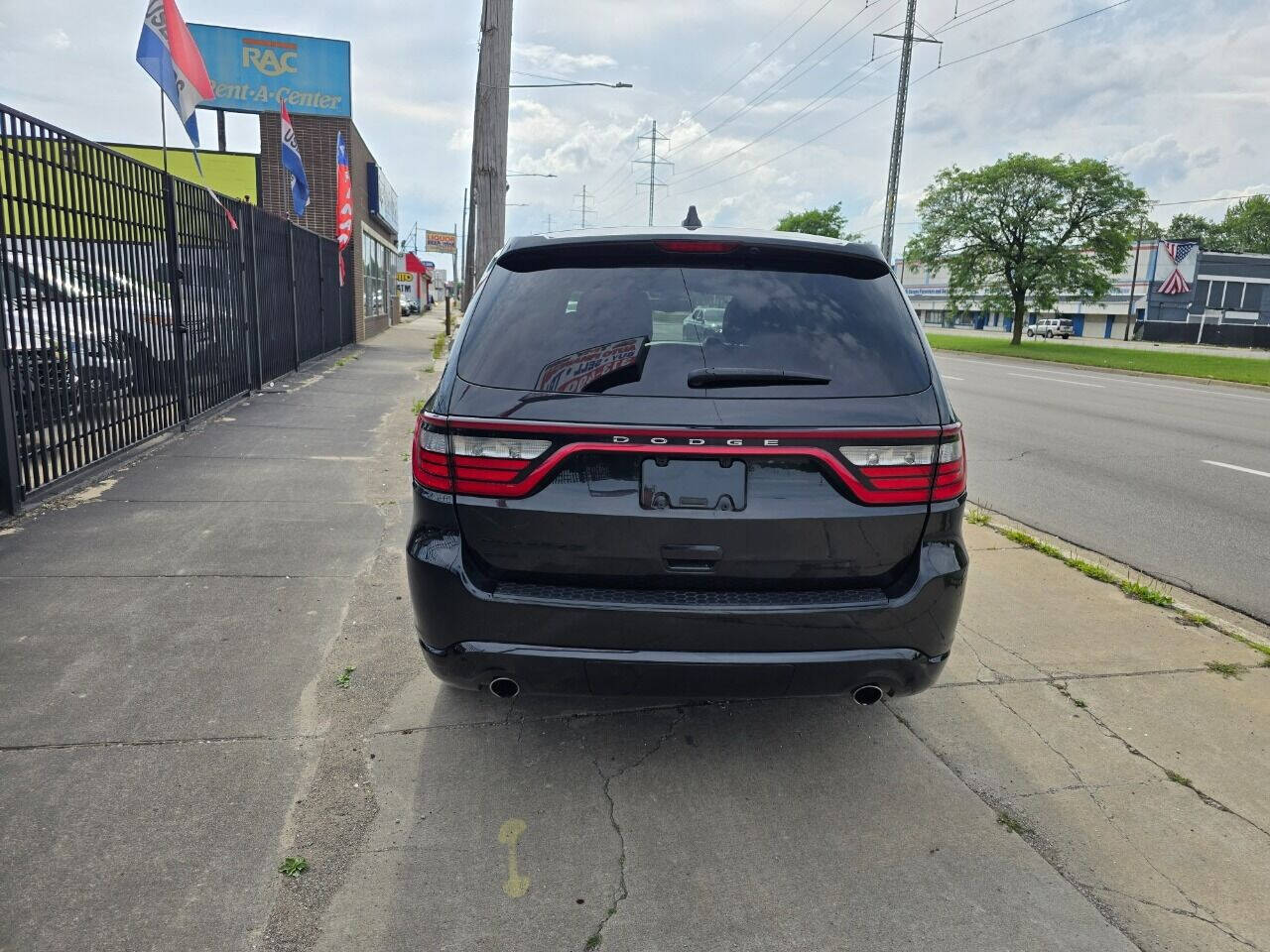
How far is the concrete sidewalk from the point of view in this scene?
7.72ft

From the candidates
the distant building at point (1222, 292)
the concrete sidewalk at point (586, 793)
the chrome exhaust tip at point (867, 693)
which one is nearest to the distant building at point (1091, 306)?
the distant building at point (1222, 292)

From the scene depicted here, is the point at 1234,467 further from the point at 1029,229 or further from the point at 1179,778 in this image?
the point at 1029,229

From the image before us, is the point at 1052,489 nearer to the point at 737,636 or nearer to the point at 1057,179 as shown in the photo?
the point at 737,636

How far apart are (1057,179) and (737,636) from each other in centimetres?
4226

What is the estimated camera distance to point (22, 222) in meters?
5.63

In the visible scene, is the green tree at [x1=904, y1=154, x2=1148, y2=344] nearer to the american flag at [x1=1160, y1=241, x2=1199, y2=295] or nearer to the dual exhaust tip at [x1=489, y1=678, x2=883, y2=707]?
the american flag at [x1=1160, y1=241, x2=1199, y2=295]

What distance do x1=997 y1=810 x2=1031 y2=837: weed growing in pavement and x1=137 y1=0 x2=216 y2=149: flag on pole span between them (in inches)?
415

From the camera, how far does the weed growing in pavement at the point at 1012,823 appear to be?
2.78 metres

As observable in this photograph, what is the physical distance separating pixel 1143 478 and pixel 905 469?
7142 millimetres

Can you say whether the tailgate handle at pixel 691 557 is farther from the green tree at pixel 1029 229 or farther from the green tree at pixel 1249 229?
the green tree at pixel 1249 229

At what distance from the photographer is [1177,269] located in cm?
5484

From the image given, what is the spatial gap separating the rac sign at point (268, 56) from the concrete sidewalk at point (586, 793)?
25.2 m

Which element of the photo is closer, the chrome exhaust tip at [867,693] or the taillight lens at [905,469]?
the taillight lens at [905,469]

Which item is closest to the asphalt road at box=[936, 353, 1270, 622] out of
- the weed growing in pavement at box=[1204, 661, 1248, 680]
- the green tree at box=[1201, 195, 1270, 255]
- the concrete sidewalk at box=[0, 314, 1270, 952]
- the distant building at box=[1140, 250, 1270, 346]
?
the weed growing in pavement at box=[1204, 661, 1248, 680]
